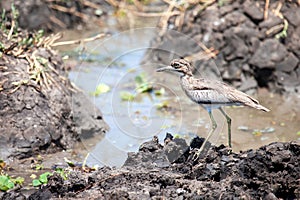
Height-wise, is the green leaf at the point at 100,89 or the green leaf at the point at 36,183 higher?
the green leaf at the point at 100,89

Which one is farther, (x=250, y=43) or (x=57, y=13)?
(x=57, y=13)

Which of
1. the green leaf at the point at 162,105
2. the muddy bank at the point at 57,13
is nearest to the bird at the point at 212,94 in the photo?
the green leaf at the point at 162,105

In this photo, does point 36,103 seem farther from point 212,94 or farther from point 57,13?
point 57,13

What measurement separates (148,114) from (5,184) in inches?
135

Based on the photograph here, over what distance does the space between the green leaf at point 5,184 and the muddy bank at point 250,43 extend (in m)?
4.87

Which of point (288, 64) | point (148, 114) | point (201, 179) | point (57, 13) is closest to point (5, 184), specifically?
point (201, 179)

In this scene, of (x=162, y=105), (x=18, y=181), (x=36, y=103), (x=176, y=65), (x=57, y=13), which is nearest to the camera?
(x=176, y=65)

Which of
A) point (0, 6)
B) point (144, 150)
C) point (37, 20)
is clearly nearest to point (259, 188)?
point (144, 150)

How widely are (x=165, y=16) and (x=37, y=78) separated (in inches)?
155

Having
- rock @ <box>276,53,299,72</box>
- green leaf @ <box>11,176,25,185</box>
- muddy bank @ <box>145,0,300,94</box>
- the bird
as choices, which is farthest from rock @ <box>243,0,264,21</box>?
green leaf @ <box>11,176,25,185</box>

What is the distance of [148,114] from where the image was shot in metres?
9.88

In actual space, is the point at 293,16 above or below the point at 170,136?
above

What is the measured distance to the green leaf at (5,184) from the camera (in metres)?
6.80

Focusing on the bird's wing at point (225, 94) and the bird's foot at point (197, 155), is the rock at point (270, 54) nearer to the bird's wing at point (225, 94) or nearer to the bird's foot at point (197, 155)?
the bird's wing at point (225, 94)
